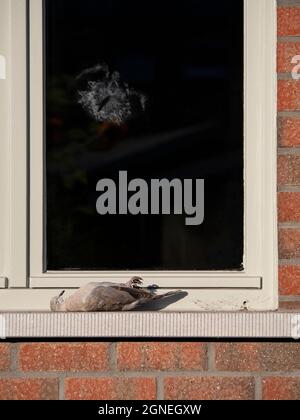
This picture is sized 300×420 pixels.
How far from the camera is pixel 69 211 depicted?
14.2 ft

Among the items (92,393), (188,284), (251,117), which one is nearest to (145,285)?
(188,284)

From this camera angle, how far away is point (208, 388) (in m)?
4.16

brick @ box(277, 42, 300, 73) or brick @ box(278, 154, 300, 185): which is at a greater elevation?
brick @ box(277, 42, 300, 73)

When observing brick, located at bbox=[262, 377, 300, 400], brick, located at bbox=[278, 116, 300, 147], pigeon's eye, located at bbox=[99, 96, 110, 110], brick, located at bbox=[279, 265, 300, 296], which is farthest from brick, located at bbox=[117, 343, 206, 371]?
pigeon's eye, located at bbox=[99, 96, 110, 110]

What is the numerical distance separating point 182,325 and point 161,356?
138 millimetres

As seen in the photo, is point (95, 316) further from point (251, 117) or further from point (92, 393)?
point (251, 117)

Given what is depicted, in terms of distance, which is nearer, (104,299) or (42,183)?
(104,299)

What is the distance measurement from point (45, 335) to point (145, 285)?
16.2 inches

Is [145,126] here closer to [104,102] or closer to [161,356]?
[104,102]

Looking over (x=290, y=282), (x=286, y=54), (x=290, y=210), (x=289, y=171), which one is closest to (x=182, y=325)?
(x=290, y=282)

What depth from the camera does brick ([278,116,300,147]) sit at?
13.7 ft

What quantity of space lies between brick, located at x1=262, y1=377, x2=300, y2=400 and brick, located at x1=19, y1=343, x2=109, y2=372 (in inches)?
22.3

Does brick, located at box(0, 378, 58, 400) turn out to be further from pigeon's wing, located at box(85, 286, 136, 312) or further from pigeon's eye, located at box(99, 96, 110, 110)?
pigeon's eye, located at box(99, 96, 110, 110)

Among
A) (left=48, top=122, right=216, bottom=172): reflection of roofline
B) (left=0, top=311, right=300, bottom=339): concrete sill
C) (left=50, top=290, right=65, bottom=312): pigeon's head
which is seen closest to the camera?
(left=0, top=311, right=300, bottom=339): concrete sill
